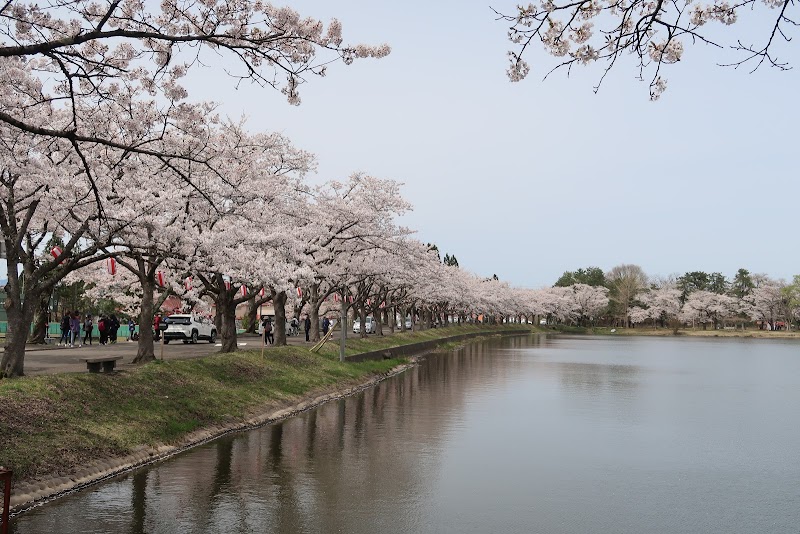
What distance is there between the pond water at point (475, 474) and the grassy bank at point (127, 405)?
34.1 inches

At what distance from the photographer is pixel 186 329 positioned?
1666 inches

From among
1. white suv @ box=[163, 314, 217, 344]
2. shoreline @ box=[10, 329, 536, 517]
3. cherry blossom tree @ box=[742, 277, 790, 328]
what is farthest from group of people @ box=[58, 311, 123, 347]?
cherry blossom tree @ box=[742, 277, 790, 328]

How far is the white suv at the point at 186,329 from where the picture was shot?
41812 mm

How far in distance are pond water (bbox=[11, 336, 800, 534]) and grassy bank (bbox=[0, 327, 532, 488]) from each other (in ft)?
2.84

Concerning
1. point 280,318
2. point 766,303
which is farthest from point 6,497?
point 766,303

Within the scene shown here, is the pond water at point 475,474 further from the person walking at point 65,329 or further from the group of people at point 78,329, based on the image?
the person walking at point 65,329

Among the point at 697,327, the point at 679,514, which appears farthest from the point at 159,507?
the point at 697,327

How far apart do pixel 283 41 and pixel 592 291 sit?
13203cm

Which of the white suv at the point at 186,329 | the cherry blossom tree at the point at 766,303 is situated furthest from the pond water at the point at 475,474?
the cherry blossom tree at the point at 766,303

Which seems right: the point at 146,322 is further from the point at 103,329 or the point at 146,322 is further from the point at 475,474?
the point at 103,329

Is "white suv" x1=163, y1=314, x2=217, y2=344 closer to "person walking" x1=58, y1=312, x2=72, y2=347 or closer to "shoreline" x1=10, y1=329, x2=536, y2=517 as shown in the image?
"person walking" x1=58, y1=312, x2=72, y2=347

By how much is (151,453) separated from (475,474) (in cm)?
614

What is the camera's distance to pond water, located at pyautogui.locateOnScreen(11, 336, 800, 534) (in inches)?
393

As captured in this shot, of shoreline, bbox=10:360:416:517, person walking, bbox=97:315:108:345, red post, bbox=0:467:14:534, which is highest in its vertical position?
person walking, bbox=97:315:108:345
